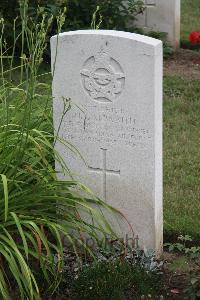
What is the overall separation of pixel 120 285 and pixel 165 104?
3856 mm

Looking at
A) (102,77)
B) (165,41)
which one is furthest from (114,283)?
(165,41)

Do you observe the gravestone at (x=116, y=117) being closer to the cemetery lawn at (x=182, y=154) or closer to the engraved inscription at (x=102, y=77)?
the engraved inscription at (x=102, y=77)

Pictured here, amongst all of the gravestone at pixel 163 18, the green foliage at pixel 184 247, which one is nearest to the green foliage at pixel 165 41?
the gravestone at pixel 163 18

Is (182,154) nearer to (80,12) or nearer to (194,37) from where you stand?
(80,12)

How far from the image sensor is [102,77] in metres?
4.95

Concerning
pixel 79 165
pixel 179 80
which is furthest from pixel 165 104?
pixel 79 165

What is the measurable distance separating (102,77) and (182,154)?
219 cm

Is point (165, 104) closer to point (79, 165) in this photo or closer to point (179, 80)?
point (179, 80)

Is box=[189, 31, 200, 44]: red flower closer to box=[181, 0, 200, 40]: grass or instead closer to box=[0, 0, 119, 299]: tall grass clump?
box=[181, 0, 200, 40]: grass

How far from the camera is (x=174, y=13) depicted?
10.1m

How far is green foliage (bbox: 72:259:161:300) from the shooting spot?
467cm

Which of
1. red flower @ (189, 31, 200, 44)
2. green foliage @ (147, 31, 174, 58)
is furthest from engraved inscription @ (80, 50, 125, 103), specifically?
red flower @ (189, 31, 200, 44)

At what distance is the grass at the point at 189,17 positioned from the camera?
1154 centimetres

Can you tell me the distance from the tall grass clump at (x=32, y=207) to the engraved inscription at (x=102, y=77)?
0.31 m
